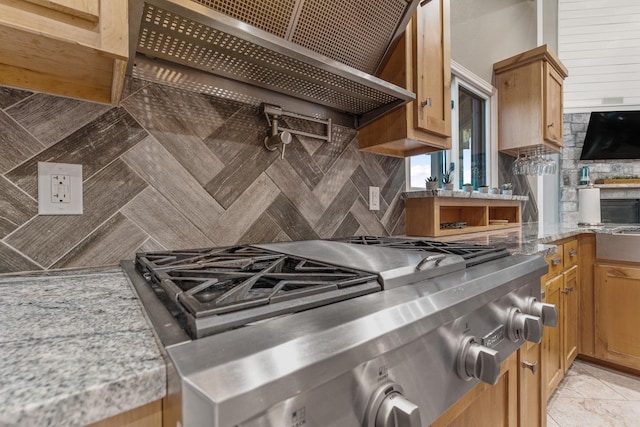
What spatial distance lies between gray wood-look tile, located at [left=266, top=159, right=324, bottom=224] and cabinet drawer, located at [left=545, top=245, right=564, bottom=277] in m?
1.15

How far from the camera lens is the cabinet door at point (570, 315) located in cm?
186

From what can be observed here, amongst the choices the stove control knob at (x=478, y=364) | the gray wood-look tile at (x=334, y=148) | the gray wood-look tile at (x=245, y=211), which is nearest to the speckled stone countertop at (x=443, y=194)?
the gray wood-look tile at (x=334, y=148)

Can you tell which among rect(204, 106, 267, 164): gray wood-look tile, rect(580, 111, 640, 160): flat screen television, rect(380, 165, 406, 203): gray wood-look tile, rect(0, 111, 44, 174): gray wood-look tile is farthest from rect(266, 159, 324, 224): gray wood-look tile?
rect(580, 111, 640, 160): flat screen television

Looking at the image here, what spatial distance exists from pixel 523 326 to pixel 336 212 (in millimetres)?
868

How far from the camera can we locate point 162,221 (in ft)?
3.29

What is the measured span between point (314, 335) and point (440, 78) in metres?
1.51

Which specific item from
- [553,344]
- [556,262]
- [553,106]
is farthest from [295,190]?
[553,106]

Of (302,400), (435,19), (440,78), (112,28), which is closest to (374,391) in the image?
(302,400)

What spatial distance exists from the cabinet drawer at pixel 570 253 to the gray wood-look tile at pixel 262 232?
1.79 meters

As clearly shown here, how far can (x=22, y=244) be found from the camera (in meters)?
0.81

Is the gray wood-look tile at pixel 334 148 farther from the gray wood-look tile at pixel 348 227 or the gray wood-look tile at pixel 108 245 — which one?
the gray wood-look tile at pixel 108 245

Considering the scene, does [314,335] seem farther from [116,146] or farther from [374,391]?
[116,146]

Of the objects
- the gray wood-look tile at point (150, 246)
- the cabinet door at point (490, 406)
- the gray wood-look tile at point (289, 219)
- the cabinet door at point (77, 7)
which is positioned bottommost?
the cabinet door at point (490, 406)

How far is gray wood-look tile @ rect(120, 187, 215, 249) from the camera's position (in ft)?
3.17
